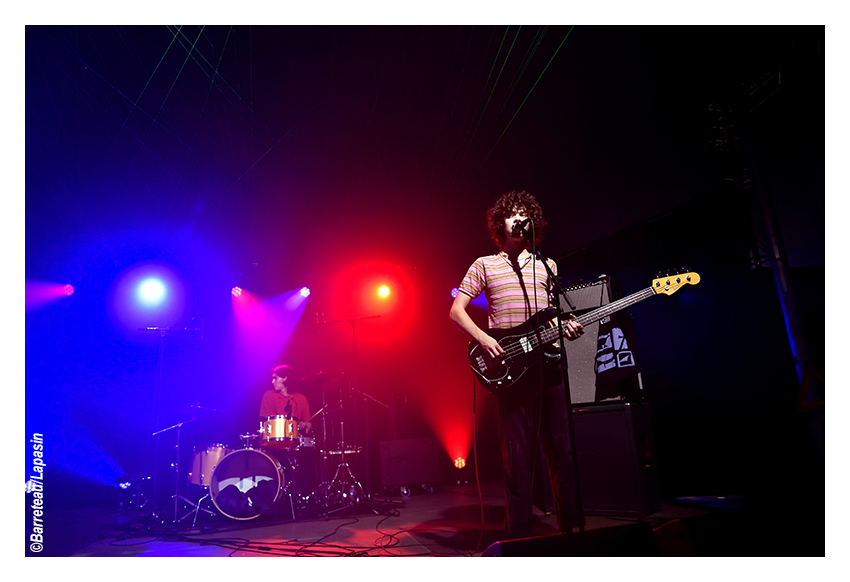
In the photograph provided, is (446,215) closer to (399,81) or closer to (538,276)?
(399,81)

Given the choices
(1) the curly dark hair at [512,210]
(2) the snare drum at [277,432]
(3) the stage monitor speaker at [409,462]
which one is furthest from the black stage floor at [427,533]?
(1) the curly dark hair at [512,210]

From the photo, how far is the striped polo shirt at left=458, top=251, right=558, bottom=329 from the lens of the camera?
241 centimetres

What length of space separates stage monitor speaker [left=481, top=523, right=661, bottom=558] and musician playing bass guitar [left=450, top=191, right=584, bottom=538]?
45cm

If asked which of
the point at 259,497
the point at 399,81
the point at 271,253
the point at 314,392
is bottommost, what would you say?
the point at 259,497

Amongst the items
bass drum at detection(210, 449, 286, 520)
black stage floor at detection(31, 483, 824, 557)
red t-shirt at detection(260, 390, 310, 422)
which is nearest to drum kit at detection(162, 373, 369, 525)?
bass drum at detection(210, 449, 286, 520)

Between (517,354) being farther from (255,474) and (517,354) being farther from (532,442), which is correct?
(255,474)

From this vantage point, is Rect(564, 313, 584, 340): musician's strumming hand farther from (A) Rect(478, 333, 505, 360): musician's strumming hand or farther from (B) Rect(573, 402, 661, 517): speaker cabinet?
(B) Rect(573, 402, 661, 517): speaker cabinet

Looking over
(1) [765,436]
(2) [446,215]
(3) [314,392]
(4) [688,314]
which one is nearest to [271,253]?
(3) [314,392]

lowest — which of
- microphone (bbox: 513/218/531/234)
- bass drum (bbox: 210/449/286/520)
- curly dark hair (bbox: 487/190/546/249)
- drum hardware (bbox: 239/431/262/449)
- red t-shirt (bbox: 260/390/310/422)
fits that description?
bass drum (bbox: 210/449/286/520)

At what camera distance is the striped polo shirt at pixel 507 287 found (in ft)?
7.91

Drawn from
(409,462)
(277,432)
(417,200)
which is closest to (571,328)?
(277,432)

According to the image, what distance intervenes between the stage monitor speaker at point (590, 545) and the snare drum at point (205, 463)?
395 cm

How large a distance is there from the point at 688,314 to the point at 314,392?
5.49 m
